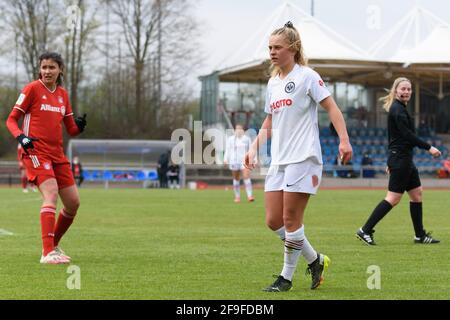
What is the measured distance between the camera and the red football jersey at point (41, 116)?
915 centimetres

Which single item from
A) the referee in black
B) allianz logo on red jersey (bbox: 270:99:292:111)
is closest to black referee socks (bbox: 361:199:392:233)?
the referee in black

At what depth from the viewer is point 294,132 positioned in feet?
23.2

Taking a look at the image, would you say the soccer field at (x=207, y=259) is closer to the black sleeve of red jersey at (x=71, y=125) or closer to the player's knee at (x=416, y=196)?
the player's knee at (x=416, y=196)

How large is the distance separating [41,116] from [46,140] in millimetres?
255

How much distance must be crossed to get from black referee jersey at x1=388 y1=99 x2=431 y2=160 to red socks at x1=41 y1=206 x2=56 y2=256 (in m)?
4.54

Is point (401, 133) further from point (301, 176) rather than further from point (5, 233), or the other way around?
point (5, 233)

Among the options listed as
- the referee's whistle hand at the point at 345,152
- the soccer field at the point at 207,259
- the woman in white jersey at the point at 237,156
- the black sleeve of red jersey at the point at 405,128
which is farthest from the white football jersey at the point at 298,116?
the woman in white jersey at the point at 237,156

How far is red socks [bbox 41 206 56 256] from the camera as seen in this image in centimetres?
915

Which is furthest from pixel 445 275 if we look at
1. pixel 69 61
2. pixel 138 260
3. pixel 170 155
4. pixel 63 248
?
pixel 69 61

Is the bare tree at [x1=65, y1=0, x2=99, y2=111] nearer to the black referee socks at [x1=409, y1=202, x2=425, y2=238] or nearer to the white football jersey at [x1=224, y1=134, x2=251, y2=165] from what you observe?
the white football jersey at [x1=224, y1=134, x2=251, y2=165]

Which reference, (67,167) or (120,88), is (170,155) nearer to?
(120,88)

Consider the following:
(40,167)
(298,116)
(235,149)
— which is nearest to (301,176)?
(298,116)

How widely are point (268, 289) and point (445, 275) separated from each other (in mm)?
1982

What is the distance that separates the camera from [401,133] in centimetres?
1120
